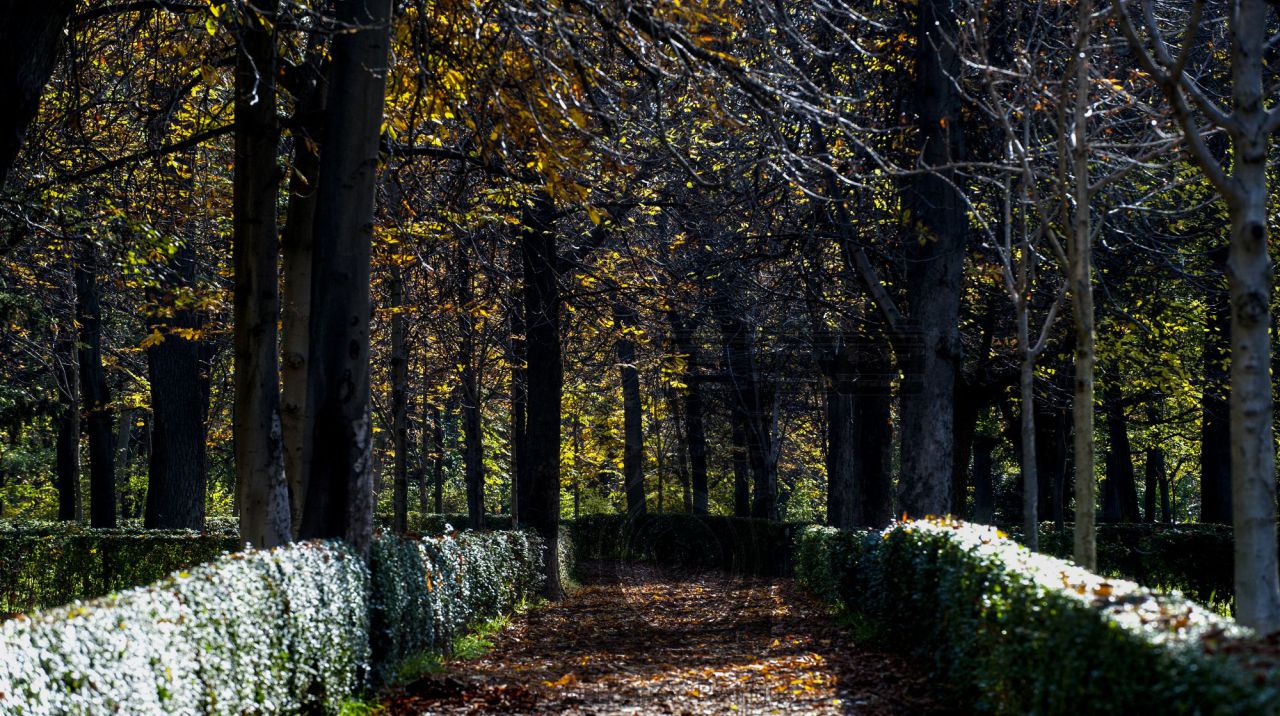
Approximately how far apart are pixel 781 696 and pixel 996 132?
857 centimetres

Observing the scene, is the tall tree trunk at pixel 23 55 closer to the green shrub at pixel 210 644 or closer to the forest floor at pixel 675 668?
the green shrub at pixel 210 644

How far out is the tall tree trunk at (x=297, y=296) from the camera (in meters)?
11.0

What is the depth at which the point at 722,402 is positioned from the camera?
30031 mm

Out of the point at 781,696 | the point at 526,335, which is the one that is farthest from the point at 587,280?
the point at 781,696

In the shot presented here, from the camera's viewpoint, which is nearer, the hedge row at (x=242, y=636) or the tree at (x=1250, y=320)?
the hedge row at (x=242, y=636)

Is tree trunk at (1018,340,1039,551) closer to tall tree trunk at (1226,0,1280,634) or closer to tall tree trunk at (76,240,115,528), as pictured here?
tall tree trunk at (1226,0,1280,634)

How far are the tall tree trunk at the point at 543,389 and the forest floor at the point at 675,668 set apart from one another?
1.31m

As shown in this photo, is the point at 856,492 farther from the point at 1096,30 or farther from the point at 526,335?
the point at 1096,30

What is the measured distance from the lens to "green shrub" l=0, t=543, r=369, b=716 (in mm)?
4418

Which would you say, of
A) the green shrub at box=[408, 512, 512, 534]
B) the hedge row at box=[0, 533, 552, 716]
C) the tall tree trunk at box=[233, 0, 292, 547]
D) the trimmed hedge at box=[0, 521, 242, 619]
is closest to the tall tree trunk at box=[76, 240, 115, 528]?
the trimmed hedge at box=[0, 521, 242, 619]

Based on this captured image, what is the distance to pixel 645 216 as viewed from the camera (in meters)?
20.5

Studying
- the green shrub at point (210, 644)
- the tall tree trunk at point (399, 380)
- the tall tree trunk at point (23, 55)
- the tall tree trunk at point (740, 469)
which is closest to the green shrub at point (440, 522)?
the tall tree trunk at point (740, 469)

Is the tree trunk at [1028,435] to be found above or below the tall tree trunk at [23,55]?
below

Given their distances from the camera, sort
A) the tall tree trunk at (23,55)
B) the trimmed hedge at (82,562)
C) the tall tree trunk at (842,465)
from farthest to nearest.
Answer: the tall tree trunk at (842,465) < the trimmed hedge at (82,562) < the tall tree trunk at (23,55)
